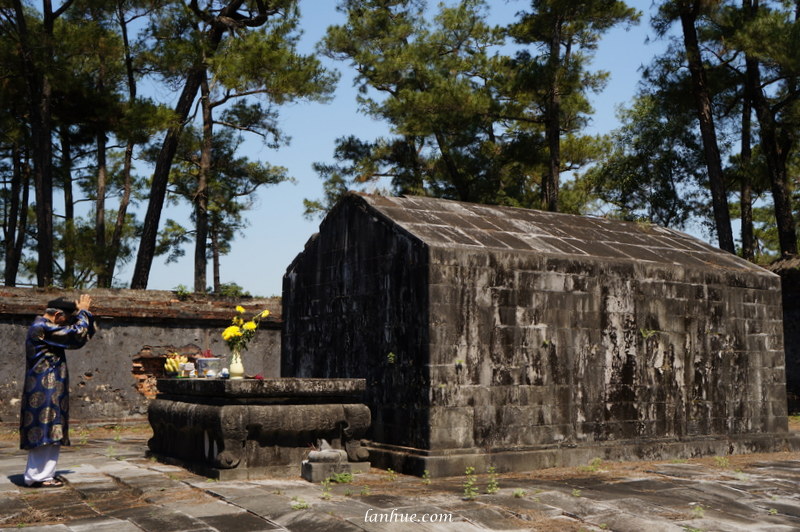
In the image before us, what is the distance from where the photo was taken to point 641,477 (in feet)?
28.4

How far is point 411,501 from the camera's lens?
6938 millimetres

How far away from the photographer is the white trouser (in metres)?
7.79

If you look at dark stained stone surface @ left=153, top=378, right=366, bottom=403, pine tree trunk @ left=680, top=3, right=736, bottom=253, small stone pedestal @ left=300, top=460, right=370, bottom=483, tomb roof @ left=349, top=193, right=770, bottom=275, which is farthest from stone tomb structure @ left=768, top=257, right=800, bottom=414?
small stone pedestal @ left=300, top=460, right=370, bottom=483

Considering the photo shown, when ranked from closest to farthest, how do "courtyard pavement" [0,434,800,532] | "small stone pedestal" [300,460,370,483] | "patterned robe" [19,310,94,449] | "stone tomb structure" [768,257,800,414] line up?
"courtyard pavement" [0,434,800,532], "patterned robe" [19,310,94,449], "small stone pedestal" [300,460,370,483], "stone tomb structure" [768,257,800,414]

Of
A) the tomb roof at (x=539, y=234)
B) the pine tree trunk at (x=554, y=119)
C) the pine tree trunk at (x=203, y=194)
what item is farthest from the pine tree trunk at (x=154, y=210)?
the tomb roof at (x=539, y=234)

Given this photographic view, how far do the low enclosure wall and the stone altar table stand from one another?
6.08m

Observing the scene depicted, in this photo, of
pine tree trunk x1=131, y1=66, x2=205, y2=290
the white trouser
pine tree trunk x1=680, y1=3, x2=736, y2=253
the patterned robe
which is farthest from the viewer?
pine tree trunk x1=131, y1=66, x2=205, y2=290

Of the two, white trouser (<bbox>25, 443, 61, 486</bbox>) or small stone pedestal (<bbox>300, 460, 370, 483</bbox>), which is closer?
white trouser (<bbox>25, 443, 61, 486</bbox>)

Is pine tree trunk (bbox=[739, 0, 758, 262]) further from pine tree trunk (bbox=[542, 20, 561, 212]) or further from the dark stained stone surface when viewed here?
the dark stained stone surface

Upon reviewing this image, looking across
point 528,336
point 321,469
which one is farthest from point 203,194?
point 321,469

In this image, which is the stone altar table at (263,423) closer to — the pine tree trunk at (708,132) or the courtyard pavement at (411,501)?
the courtyard pavement at (411,501)

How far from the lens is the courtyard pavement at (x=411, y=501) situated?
6.14 m

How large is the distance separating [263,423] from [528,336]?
3171 millimetres

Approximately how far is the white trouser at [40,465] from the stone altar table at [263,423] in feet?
4.65
